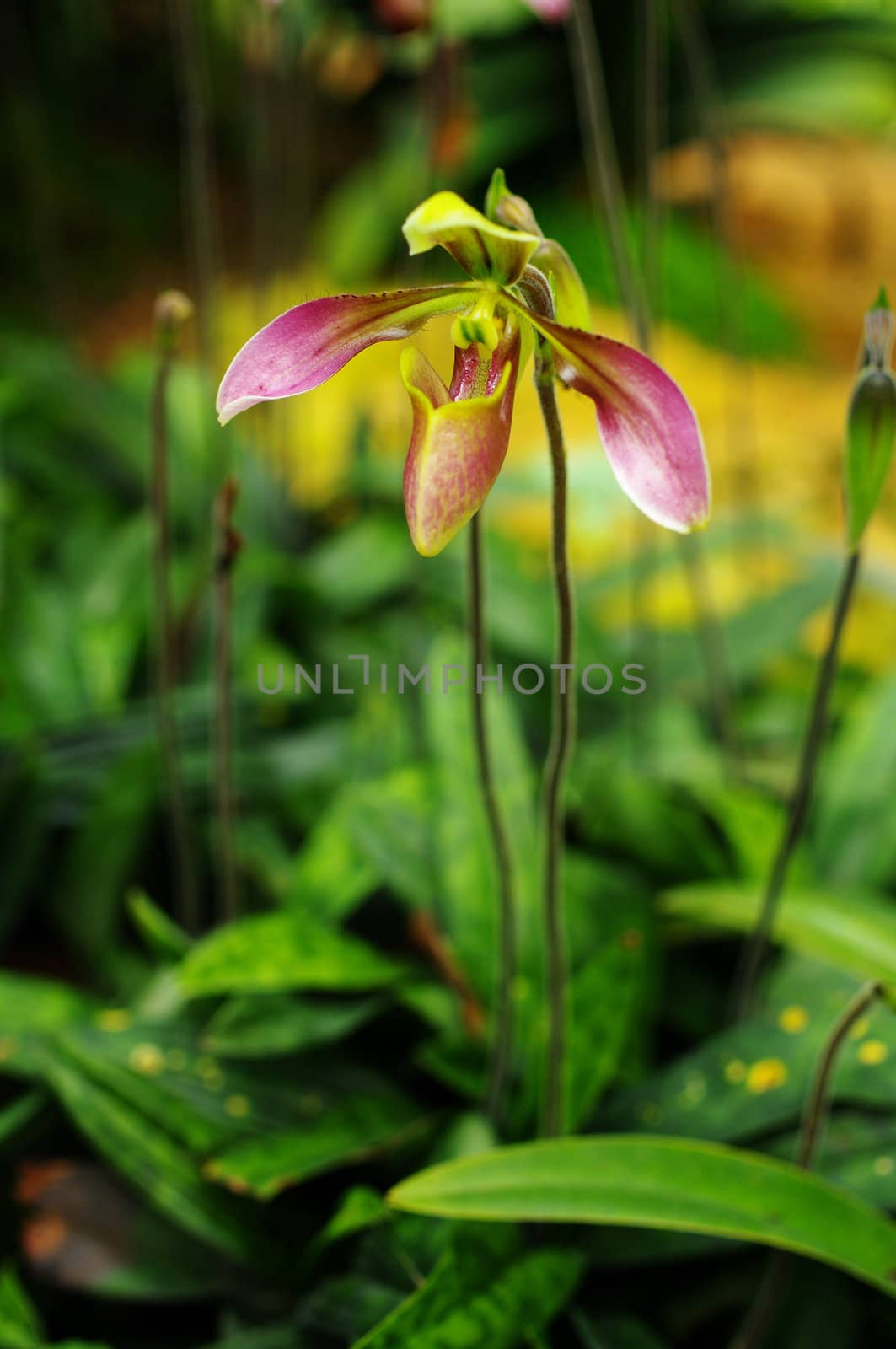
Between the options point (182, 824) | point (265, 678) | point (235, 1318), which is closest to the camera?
point (235, 1318)

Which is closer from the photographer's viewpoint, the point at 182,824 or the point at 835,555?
the point at 182,824

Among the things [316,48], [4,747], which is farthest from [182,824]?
[316,48]

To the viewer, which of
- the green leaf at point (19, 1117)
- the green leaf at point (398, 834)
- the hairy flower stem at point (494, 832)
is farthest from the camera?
the green leaf at point (398, 834)

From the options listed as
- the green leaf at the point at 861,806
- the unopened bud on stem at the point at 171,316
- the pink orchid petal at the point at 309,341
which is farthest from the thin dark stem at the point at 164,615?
the green leaf at the point at 861,806

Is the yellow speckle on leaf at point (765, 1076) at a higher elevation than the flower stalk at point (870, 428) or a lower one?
lower

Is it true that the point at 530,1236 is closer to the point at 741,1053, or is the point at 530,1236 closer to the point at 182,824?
the point at 741,1053

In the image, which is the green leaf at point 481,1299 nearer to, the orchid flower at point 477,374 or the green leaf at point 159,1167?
the green leaf at point 159,1167
